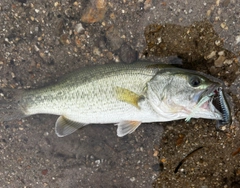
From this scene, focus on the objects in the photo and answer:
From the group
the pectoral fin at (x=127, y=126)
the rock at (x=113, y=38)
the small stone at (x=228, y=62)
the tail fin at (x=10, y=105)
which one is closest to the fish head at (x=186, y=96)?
the pectoral fin at (x=127, y=126)

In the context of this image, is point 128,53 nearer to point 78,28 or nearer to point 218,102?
point 78,28

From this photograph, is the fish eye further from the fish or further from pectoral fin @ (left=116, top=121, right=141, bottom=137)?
pectoral fin @ (left=116, top=121, right=141, bottom=137)

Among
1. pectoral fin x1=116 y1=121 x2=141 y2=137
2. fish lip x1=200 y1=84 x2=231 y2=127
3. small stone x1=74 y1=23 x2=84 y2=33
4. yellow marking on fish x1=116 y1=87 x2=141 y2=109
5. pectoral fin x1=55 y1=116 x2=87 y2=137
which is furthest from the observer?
small stone x1=74 y1=23 x2=84 y2=33

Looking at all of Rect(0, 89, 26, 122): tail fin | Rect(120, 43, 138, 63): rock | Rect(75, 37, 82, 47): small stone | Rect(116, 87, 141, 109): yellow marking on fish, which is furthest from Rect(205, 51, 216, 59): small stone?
Rect(0, 89, 26, 122): tail fin

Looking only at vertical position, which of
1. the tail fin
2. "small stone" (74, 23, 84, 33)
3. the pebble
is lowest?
the tail fin

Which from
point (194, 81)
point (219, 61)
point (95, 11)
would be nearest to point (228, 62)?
point (219, 61)

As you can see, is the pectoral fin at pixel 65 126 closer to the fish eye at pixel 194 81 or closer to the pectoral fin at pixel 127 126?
the pectoral fin at pixel 127 126
